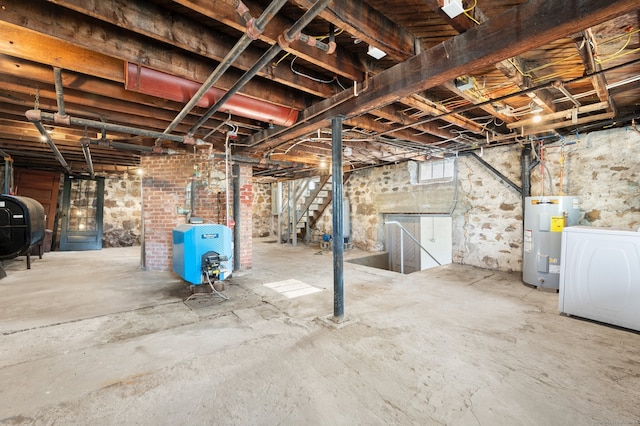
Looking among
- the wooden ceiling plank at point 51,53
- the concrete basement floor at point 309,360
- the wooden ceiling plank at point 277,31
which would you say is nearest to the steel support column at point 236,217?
the concrete basement floor at point 309,360

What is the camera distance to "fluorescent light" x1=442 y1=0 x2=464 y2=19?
1486mm

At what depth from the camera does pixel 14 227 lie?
15.0ft

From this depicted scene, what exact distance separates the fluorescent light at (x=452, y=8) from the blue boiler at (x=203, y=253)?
2.99m

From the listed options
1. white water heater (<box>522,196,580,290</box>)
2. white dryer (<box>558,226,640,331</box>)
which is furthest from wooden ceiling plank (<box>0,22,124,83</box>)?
white water heater (<box>522,196,580,290</box>)

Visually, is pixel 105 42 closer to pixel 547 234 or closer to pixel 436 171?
pixel 547 234

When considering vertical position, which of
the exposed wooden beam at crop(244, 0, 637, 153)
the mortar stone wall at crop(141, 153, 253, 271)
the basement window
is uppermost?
the exposed wooden beam at crop(244, 0, 637, 153)

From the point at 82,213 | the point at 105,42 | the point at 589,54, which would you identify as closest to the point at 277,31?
the point at 105,42

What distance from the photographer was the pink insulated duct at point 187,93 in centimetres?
215

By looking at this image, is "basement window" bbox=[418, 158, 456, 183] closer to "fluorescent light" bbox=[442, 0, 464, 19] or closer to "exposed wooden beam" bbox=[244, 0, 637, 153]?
"exposed wooden beam" bbox=[244, 0, 637, 153]

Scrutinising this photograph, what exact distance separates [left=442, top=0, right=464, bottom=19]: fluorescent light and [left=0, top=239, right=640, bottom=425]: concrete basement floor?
2214 millimetres

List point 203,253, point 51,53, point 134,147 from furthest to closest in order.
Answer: point 134,147, point 203,253, point 51,53

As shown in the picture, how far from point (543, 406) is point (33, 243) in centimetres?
720

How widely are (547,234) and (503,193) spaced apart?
47.7 inches

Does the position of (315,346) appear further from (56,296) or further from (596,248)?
(56,296)
